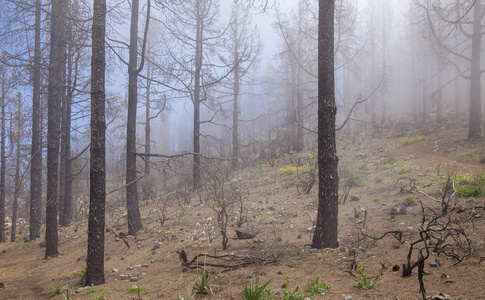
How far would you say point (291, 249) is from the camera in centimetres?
509

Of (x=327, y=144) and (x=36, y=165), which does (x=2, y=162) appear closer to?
(x=36, y=165)

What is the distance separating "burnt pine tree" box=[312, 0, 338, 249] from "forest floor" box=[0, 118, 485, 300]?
29 centimetres

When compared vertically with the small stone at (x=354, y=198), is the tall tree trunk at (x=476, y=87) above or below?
above

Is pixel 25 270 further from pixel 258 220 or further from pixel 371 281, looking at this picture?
pixel 371 281

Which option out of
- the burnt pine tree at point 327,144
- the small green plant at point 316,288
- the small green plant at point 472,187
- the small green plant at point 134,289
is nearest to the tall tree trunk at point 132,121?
the small green plant at point 134,289

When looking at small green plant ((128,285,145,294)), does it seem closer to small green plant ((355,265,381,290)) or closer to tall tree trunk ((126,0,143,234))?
small green plant ((355,265,381,290))

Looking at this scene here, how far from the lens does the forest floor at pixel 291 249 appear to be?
11.2 feet

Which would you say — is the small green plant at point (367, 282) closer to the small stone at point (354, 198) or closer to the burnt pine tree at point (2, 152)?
the small stone at point (354, 198)

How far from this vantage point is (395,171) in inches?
385

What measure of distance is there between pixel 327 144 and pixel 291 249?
1856mm

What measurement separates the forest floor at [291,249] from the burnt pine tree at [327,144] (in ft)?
0.94

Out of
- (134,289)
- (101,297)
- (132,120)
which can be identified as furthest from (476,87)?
(101,297)

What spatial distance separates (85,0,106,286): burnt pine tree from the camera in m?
4.82

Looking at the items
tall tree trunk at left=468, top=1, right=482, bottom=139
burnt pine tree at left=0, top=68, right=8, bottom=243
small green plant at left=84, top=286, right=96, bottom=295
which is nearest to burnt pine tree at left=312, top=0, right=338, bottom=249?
small green plant at left=84, top=286, right=96, bottom=295
